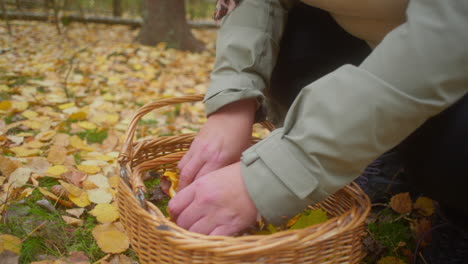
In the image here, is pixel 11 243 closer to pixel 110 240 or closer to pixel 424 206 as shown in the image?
pixel 110 240

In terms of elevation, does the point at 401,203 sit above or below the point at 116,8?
above

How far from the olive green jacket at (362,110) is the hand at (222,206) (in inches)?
0.9

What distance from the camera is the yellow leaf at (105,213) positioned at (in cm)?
100

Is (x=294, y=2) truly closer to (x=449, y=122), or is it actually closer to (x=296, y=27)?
(x=296, y=27)

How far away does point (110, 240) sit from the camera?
91 cm

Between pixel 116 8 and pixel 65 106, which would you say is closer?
pixel 65 106

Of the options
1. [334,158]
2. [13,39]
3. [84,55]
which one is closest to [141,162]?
[334,158]

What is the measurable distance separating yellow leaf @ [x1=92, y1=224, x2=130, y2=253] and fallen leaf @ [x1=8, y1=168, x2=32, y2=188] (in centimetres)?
27

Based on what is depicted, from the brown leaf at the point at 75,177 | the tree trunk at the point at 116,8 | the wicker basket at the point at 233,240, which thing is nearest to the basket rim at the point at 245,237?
the wicker basket at the point at 233,240

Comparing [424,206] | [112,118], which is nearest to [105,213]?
[112,118]

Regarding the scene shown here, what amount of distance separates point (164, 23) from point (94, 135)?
156 centimetres

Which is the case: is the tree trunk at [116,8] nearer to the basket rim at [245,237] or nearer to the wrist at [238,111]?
the wrist at [238,111]

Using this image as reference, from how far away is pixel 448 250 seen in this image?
987 millimetres

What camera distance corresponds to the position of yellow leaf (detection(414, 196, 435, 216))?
1.18 metres
